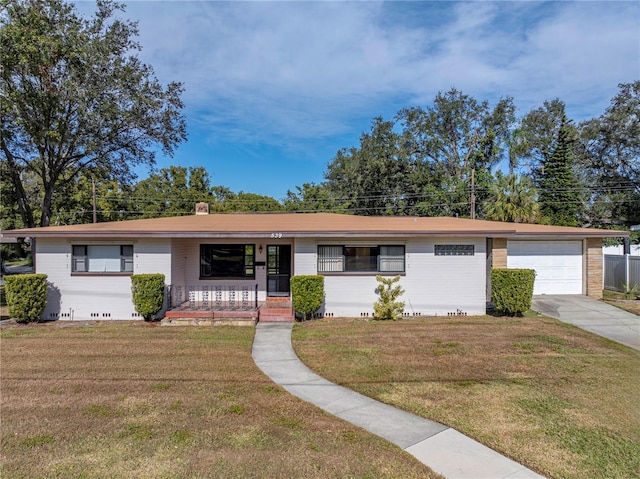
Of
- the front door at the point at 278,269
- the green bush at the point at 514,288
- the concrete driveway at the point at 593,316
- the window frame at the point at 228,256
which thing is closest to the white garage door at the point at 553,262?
the concrete driveway at the point at 593,316

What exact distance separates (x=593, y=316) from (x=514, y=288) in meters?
2.63

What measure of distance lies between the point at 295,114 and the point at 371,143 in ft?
43.4

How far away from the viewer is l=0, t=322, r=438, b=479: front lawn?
3.69m

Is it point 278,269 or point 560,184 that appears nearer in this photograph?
point 278,269

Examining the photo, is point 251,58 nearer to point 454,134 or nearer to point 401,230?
point 401,230

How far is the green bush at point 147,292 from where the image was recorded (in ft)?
35.6

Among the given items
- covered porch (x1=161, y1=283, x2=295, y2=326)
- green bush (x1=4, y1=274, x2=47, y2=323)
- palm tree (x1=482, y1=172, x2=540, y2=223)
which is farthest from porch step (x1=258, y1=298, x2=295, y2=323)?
palm tree (x1=482, y1=172, x2=540, y2=223)

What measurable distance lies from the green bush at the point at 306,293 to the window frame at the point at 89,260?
504cm

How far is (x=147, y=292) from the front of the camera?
10.8 m

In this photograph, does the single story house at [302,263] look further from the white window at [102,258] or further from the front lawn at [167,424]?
the front lawn at [167,424]

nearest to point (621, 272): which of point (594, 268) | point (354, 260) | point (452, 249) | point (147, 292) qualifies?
point (594, 268)

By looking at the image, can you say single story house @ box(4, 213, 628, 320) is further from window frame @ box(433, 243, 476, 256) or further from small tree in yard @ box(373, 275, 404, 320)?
small tree in yard @ box(373, 275, 404, 320)

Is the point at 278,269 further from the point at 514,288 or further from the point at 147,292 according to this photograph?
the point at 514,288

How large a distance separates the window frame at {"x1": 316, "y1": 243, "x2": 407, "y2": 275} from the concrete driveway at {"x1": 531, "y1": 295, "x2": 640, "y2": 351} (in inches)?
199
